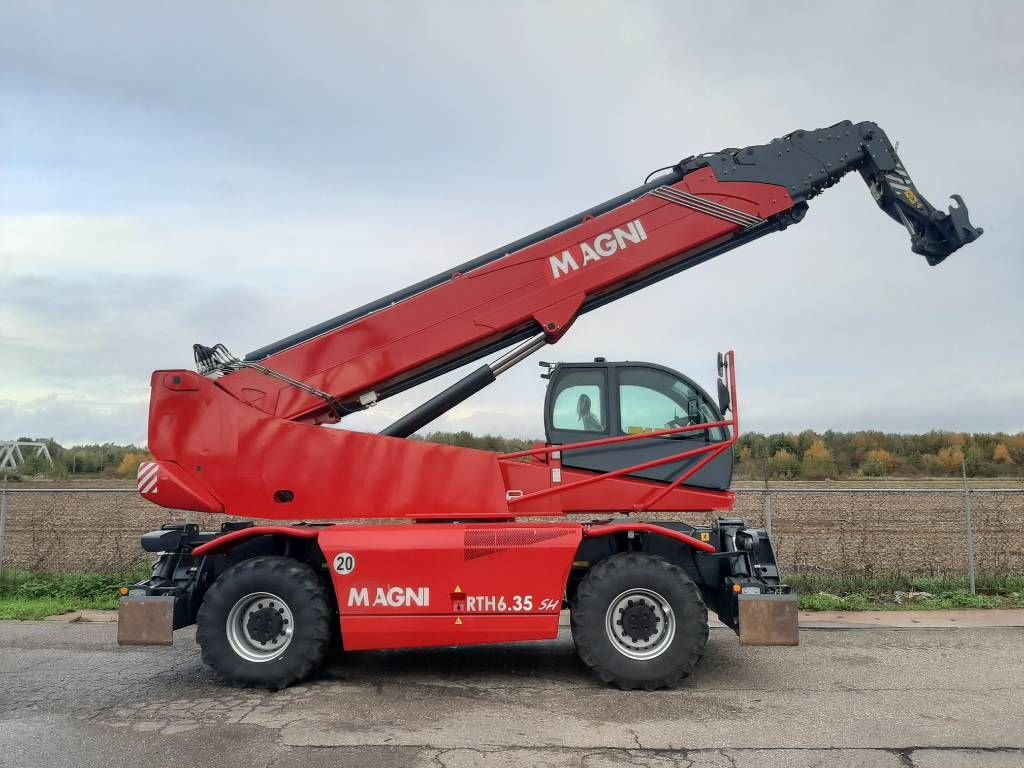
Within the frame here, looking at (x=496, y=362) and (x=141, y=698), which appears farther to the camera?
(x=496, y=362)

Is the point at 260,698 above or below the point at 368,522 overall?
below

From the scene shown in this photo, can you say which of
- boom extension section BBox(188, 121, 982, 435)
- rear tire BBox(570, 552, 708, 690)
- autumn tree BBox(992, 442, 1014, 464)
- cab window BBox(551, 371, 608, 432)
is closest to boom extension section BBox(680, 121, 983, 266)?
boom extension section BBox(188, 121, 982, 435)

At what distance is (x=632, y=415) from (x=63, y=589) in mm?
9274

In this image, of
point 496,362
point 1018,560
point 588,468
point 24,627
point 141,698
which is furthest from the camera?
point 1018,560

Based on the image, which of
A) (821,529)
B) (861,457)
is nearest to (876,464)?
(861,457)

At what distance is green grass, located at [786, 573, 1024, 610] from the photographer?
11289mm

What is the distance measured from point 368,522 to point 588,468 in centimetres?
227

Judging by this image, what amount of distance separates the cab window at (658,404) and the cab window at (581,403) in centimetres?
19

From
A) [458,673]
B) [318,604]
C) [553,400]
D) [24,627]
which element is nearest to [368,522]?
[318,604]

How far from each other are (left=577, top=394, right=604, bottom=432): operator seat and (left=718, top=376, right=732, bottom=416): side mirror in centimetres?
120

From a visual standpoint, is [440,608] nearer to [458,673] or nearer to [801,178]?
[458,673]

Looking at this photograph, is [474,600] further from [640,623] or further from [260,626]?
[260,626]

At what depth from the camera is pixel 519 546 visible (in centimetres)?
732

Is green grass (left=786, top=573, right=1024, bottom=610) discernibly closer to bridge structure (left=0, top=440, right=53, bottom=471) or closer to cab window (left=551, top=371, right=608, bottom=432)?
cab window (left=551, top=371, right=608, bottom=432)
